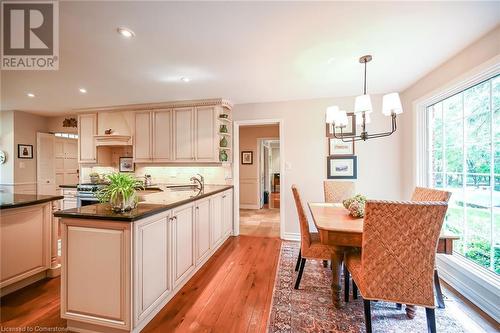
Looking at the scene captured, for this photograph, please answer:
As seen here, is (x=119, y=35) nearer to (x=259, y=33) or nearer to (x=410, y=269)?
(x=259, y=33)

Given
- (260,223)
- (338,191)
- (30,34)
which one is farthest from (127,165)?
(338,191)

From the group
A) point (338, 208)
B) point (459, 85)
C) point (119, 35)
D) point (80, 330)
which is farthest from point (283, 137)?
point (80, 330)

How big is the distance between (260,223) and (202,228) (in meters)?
2.38

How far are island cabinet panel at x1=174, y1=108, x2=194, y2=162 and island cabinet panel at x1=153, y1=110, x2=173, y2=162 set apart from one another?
12cm

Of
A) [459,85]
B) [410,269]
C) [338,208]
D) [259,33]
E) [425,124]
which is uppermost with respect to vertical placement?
[259,33]

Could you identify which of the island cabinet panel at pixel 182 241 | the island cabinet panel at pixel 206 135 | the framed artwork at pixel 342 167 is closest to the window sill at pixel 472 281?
the framed artwork at pixel 342 167

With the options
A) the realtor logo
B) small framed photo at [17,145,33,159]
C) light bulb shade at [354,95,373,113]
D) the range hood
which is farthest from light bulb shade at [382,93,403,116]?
small framed photo at [17,145,33,159]

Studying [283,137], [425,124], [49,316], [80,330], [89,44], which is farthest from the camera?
[283,137]

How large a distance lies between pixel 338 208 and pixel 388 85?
206 centimetres

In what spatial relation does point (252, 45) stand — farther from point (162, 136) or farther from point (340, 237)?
point (162, 136)

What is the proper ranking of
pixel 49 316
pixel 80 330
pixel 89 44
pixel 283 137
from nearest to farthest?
pixel 80 330
pixel 49 316
pixel 89 44
pixel 283 137

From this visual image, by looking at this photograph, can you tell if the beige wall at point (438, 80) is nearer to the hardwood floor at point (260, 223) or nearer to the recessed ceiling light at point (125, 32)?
the hardwood floor at point (260, 223)

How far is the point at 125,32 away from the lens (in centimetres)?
180

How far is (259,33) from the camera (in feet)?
5.97
